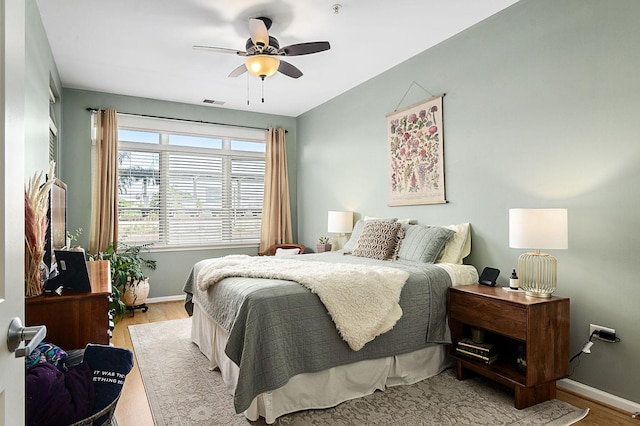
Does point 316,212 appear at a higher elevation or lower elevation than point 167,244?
higher

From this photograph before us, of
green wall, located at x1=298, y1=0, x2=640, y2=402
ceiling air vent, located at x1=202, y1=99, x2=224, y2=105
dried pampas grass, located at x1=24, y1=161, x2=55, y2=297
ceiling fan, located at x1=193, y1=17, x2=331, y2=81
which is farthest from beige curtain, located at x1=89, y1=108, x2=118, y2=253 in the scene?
green wall, located at x1=298, y1=0, x2=640, y2=402

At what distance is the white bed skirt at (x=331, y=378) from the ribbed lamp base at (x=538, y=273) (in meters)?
0.79

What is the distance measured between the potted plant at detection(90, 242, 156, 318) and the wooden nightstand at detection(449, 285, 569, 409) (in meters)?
3.75

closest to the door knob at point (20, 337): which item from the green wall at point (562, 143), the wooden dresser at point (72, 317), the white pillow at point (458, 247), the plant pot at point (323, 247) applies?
the wooden dresser at point (72, 317)

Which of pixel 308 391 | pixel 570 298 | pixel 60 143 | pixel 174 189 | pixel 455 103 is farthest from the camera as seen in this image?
pixel 174 189

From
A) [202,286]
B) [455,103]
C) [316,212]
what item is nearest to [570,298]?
[455,103]

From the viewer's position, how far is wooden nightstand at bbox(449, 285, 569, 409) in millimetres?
2369

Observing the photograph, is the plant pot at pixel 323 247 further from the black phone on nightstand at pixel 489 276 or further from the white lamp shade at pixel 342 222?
the black phone on nightstand at pixel 489 276

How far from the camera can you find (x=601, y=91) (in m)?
2.52

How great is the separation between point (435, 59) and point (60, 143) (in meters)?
4.30

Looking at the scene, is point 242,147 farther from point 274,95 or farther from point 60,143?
point 60,143

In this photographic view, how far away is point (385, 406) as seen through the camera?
2457 mm

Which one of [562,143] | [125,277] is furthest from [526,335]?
[125,277]

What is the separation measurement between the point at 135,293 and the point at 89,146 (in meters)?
1.95
